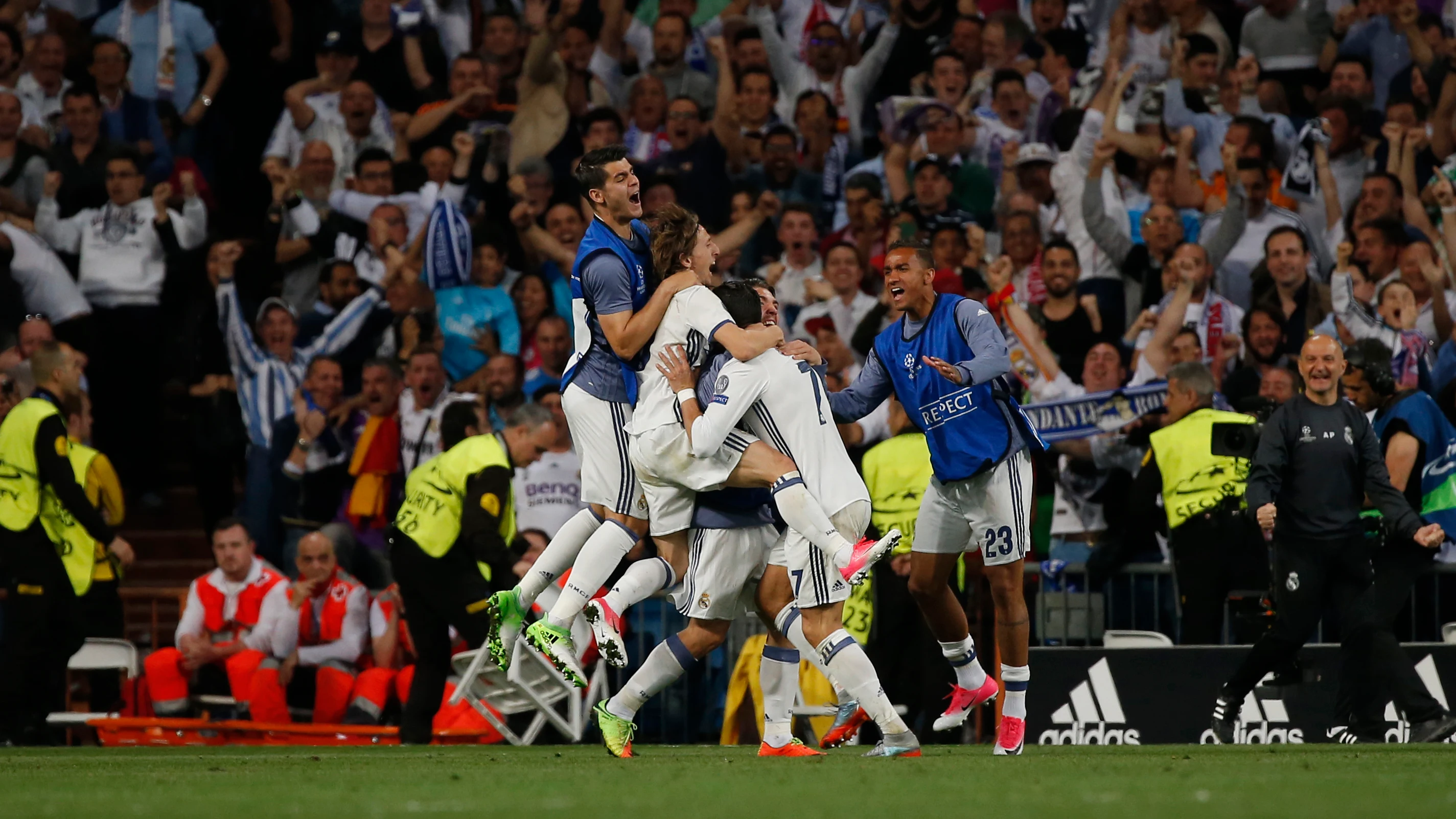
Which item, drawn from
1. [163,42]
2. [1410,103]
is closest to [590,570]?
[1410,103]

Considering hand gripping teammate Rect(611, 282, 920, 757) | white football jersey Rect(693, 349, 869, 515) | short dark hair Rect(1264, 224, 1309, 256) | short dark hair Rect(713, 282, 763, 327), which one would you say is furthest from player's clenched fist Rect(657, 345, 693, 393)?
short dark hair Rect(1264, 224, 1309, 256)

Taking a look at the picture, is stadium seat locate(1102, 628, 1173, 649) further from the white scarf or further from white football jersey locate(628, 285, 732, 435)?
the white scarf

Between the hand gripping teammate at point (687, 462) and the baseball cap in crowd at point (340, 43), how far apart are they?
8.59 metres

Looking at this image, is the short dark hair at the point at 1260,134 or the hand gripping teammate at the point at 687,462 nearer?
the hand gripping teammate at the point at 687,462

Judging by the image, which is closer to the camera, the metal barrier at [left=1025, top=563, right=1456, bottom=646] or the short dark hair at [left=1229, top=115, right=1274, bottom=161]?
the metal barrier at [left=1025, top=563, right=1456, bottom=646]

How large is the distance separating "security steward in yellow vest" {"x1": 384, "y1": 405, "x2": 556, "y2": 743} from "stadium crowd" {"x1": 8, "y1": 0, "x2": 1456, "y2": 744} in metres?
0.25

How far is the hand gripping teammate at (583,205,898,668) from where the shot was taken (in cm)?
827

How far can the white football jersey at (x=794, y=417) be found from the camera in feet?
27.8

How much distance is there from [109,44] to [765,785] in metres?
11.9

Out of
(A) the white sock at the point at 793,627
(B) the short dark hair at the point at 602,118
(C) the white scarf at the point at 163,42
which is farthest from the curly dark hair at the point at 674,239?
(C) the white scarf at the point at 163,42

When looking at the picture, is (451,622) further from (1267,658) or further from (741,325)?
(1267,658)

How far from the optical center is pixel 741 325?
8797 millimetres

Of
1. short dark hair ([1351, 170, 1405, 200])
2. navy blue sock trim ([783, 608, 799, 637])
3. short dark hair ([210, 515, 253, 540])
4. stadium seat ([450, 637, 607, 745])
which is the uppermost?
A: short dark hair ([1351, 170, 1405, 200])

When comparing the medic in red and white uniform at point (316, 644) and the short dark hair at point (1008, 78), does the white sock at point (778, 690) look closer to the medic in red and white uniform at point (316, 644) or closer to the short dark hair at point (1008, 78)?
the medic in red and white uniform at point (316, 644)
